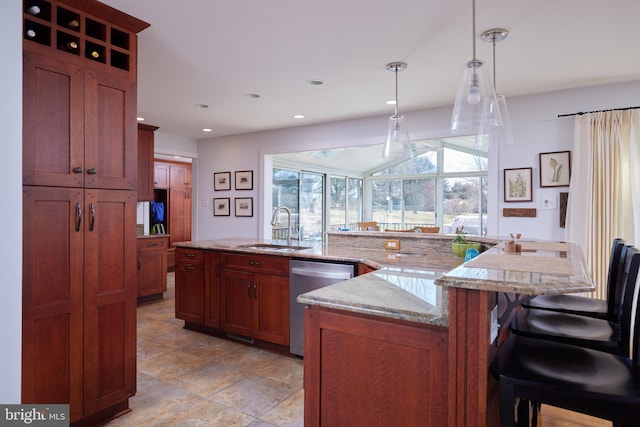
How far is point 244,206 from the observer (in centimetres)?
602

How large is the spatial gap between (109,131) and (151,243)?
314cm

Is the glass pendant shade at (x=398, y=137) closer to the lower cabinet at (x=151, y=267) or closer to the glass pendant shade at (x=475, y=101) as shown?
the glass pendant shade at (x=475, y=101)

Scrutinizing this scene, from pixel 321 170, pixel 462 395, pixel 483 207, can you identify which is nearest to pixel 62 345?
A: pixel 462 395

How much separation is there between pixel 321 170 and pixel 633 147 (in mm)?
5514

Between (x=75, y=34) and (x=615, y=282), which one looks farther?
(x=75, y=34)

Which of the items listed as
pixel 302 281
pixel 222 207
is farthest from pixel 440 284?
pixel 222 207

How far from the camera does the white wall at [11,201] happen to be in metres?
1.69

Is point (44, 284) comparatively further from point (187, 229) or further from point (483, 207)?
point (483, 207)

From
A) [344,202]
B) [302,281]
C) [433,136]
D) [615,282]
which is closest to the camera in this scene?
[615,282]

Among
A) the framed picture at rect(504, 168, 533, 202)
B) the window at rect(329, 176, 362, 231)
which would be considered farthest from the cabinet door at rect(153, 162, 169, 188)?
the framed picture at rect(504, 168, 533, 202)

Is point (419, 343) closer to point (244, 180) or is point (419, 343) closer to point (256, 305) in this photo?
point (256, 305)

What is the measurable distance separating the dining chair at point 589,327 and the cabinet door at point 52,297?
2247 mm

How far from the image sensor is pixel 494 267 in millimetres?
1370

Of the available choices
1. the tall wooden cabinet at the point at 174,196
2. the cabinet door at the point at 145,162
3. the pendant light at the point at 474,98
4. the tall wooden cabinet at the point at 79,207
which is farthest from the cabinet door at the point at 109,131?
the tall wooden cabinet at the point at 174,196
